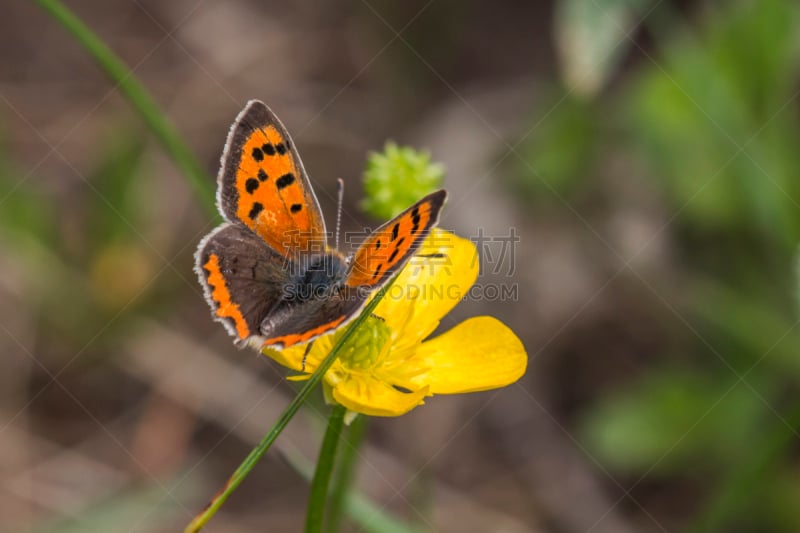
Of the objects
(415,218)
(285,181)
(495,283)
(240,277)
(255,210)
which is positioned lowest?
(240,277)

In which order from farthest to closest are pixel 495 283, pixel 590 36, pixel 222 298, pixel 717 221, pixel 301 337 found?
pixel 495 283
pixel 717 221
pixel 590 36
pixel 222 298
pixel 301 337

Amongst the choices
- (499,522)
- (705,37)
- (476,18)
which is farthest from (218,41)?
(499,522)

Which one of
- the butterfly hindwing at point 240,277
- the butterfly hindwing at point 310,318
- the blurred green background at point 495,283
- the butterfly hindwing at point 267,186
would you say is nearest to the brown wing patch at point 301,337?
the butterfly hindwing at point 310,318

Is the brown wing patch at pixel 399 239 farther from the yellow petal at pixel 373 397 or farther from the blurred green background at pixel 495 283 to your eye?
the blurred green background at pixel 495 283

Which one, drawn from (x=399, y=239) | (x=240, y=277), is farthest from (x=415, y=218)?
(x=240, y=277)

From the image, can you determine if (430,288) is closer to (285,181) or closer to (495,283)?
(285,181)

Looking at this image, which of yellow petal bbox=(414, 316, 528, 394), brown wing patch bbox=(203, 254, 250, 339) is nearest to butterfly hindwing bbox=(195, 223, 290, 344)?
brown wing patch bbox=(203, 254, 250, 339)
